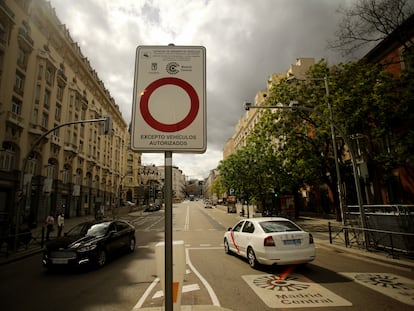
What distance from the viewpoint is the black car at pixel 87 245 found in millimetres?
8406

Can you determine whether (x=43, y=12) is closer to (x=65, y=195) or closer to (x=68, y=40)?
(x=68, y=40)

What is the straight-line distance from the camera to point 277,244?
788 cm

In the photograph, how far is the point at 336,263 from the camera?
362 inches

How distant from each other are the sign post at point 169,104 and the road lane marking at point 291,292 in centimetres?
440

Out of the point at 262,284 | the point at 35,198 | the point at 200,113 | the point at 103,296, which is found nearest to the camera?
the point at 200,113

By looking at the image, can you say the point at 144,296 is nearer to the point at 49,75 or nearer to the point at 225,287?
the point at 225,287

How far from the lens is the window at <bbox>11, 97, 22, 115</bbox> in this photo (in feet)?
81.3

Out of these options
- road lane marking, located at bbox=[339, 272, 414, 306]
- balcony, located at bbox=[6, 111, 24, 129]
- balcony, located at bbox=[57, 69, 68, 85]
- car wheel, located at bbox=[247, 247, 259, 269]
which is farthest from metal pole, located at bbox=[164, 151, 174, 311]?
balcony, located at bbox=[57, 69, 68, 85]

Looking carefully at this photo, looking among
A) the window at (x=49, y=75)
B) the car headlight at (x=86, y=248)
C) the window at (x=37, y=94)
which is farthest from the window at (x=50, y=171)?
the car headlight at (x=86, y=248)

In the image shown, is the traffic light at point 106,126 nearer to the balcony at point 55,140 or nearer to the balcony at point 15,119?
the balcony at point 15,119

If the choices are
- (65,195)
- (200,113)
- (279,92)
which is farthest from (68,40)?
(200,113)

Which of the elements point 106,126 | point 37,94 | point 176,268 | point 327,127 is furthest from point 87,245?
point 37,94

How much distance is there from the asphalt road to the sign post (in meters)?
4.30

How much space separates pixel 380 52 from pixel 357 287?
23803mm
